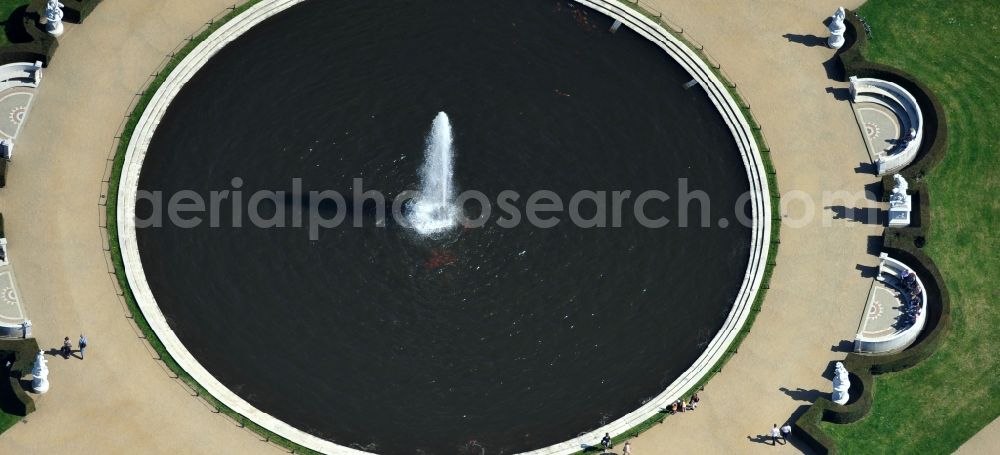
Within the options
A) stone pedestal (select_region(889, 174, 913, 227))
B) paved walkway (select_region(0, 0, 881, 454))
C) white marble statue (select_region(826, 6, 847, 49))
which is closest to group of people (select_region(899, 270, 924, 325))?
paved walkway (select_region(0, 0, 881, 454))

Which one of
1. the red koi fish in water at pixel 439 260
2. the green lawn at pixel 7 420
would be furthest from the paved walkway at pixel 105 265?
the red koi fish in water at pixel 439 260

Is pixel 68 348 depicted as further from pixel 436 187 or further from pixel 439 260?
pixel 436 187

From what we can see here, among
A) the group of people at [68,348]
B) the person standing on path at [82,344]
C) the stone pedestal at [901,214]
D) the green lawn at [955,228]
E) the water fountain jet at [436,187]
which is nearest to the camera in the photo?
the person standing on path at [82,344]

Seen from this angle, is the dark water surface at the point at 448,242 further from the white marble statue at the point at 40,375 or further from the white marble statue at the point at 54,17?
the white marble statue at the point at 54,17

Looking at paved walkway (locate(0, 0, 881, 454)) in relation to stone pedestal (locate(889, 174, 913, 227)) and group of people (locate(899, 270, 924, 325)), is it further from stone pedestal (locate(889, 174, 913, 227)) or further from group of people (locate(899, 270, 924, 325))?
group of people (locate(899, 270, 924, 325))

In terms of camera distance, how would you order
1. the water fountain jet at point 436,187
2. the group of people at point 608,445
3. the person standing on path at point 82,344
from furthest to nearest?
the water fountain jet at point 436,187 → the person standing on path at point 82,344 → the group of people at point 608,445

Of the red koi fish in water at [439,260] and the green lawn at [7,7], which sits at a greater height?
the green lawn at [7,7]

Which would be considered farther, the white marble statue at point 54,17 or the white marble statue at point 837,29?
the white marble statue at point 837,29
